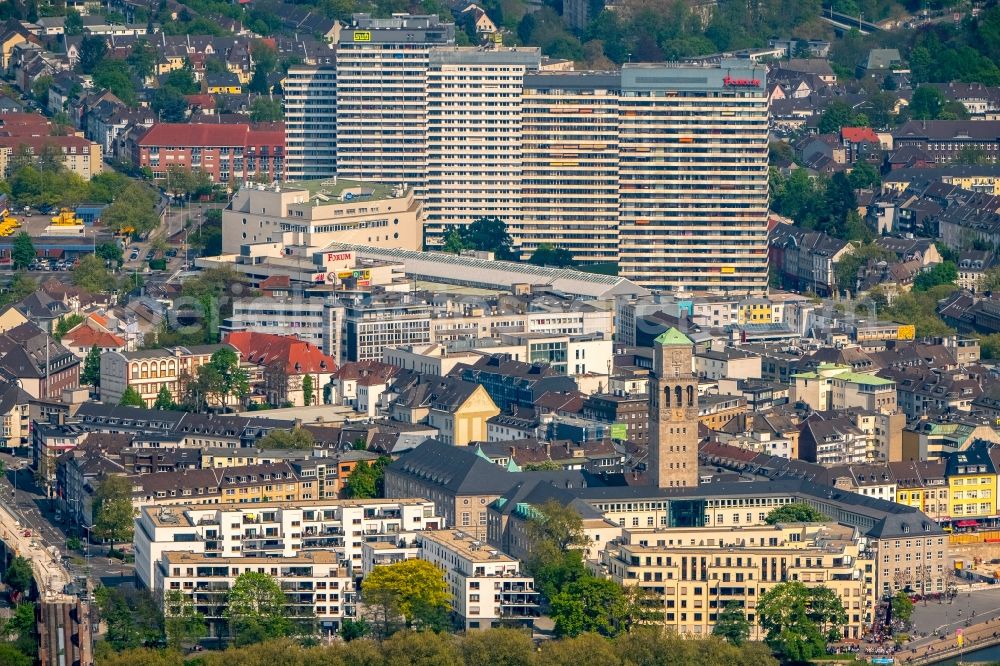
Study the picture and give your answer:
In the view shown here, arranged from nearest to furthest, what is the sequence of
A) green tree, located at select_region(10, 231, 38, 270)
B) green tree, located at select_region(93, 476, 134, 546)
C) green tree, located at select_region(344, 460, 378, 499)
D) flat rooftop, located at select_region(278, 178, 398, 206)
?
1. green tree, located at select_region(93, 476, 134, 546)
2. green tree, located at select_region(344, 460, 378, 499)
3. flat rooftop, located at select_region(278, 178, 398, 206)
4. green tree, located at select_region(10, 231, 38, 270)

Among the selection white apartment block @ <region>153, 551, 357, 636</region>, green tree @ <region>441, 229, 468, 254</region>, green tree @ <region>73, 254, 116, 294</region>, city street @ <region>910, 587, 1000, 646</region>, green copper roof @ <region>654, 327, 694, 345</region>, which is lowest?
city street @ <region>910, 587, 1000, 646</region>

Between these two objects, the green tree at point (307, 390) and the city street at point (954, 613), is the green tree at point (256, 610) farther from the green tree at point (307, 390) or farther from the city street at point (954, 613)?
the green tree at point (307, 390)

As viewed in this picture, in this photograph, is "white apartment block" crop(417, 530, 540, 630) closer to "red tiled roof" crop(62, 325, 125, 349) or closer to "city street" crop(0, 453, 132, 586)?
"city street" crop(0, 453, 132, 586)

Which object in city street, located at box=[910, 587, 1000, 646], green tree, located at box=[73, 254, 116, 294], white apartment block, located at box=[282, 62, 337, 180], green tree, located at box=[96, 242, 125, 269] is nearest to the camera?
city street, located at box=[910, 587, 1000, 646]

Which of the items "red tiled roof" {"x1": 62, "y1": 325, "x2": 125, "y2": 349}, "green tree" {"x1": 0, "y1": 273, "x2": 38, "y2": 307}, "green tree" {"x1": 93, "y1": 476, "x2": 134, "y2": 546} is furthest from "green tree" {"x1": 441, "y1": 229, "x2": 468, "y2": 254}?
"green tree" {"x1": 93, "y1": 476, "x2": 134, "y2": 546}

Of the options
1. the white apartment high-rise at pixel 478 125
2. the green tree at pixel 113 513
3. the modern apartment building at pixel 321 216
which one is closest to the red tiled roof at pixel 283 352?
the modern apartment building at pixel 321 216

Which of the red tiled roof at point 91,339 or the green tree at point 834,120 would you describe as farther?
the green tree at point 834,120

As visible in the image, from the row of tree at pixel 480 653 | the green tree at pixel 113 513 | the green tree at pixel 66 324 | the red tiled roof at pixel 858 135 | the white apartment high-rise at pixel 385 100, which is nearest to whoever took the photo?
the row of tree at pixel 480 653

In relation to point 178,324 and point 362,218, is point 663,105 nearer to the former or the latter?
point 362,218
